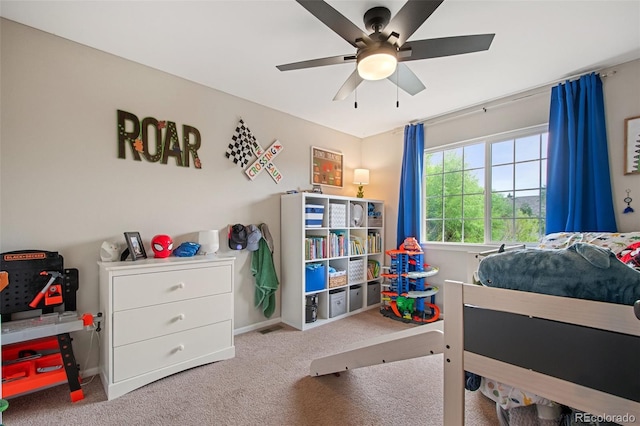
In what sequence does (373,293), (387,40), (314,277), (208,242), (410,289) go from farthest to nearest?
(373,293), (410,289), (314,277), (208,242), (387,40)

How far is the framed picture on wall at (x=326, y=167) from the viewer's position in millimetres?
3592

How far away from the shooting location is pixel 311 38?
1958 millimetres

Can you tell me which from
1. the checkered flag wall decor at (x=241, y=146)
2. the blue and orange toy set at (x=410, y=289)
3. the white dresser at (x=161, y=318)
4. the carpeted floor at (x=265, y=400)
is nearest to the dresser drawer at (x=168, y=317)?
the white dresser at (x=161, y=318)

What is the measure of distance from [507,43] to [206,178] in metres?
2.77

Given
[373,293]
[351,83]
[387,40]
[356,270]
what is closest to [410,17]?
[387,40]

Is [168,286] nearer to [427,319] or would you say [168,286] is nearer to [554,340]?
[554,340]

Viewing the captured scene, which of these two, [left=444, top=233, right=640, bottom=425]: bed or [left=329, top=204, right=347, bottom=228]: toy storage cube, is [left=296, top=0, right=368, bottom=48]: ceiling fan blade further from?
[left=329, top=204, right=347, bottom=228]: toy storage cube

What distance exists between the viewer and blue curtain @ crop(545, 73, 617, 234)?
2.27 m

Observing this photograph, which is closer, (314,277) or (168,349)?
(168,349)

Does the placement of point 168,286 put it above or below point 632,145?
below

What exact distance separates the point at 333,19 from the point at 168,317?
7.31 ft

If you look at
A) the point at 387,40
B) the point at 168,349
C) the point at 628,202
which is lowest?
the point at 168,349

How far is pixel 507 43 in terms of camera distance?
2.00 metres

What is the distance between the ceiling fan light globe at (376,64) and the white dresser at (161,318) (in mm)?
1776
